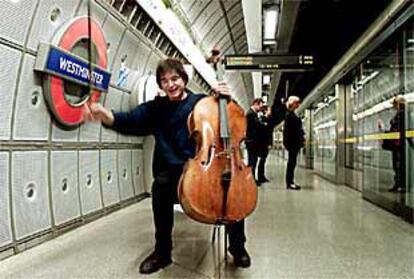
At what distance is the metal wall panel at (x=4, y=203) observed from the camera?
292 centimetres

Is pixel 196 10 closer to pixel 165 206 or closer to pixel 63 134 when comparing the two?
pixel 63 134

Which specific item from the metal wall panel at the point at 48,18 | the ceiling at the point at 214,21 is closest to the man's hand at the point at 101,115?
the metal wall panel at the point at 48,18

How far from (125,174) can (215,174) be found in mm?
3349

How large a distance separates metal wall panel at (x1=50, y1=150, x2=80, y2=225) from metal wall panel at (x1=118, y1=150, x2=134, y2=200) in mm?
1294

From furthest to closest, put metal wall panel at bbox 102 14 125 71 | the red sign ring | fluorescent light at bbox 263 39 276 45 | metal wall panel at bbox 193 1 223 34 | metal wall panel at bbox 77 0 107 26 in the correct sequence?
fluorescent light at bbox 263 39 276 45 < metal wall panel at bbox 193 1 223 34 < metal wall panel at bbox 102 14 125 71 < metal wall panel at bbox 77 0 107 26 < the red sign ring

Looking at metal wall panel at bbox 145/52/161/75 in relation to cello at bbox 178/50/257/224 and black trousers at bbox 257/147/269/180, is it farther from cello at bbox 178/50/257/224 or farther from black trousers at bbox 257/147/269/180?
cello at bbox 178/50/257/224

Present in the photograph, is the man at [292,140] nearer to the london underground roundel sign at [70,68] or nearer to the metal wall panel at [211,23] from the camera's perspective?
the metal wall panel at [211,23]

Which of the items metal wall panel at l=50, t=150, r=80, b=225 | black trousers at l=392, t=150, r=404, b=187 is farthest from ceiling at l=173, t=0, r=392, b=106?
→ metal wall panel at l=50, t=150, r=80, b=225

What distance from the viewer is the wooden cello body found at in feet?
7.65

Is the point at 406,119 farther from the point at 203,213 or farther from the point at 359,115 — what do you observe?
the point at 203,213

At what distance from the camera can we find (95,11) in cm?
411

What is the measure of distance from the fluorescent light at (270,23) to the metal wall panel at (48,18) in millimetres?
4820

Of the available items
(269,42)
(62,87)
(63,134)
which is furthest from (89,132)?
(269,42)

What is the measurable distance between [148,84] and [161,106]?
2.90m
